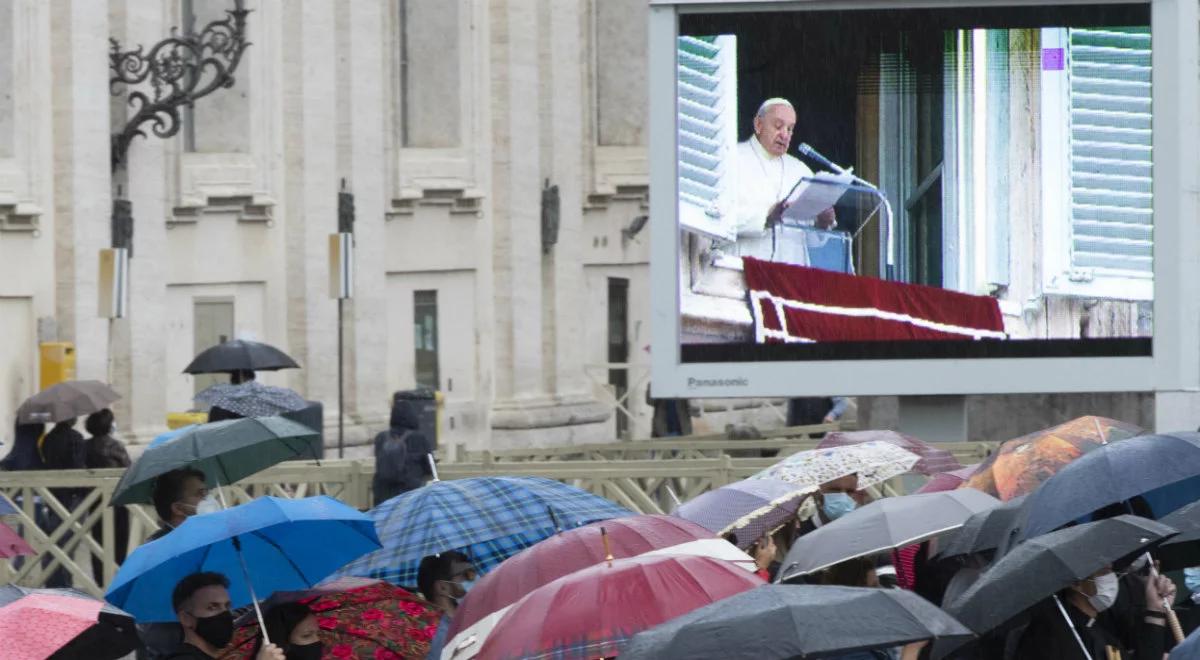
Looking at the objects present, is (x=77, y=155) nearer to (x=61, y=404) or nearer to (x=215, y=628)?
(x=61, y=404)

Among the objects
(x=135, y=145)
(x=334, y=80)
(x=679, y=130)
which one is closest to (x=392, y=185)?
(x=334, y=80)

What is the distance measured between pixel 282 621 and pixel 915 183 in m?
8.59

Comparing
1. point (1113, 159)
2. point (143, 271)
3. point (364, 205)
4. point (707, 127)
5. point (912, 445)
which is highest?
point (364, 205)

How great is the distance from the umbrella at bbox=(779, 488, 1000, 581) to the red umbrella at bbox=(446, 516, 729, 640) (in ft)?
1.76

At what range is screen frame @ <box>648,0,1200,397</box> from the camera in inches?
715

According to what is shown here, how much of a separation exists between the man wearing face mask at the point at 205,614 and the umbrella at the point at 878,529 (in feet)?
6.72

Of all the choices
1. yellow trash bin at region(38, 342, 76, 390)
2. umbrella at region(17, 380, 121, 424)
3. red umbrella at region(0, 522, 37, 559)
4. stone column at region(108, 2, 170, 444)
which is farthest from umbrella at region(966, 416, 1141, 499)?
stone column at region(108, 2, 170, 444)

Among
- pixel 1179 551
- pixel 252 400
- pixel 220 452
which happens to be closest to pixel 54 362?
pixel 252 400

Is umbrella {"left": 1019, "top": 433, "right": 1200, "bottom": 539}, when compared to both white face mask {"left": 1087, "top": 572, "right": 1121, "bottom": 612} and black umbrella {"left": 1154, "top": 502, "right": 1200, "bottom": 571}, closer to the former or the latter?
black umbrella {"left": 1154, "top": 502, "right": 1200, "bottom": 571}

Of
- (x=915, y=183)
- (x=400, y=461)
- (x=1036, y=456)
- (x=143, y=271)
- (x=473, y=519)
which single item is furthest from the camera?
(x=143, y=271)

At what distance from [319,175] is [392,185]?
255cm

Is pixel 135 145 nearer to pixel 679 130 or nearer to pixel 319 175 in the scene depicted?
pixel 319 175

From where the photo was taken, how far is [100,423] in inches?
815

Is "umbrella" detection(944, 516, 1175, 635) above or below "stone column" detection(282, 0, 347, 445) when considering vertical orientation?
below
